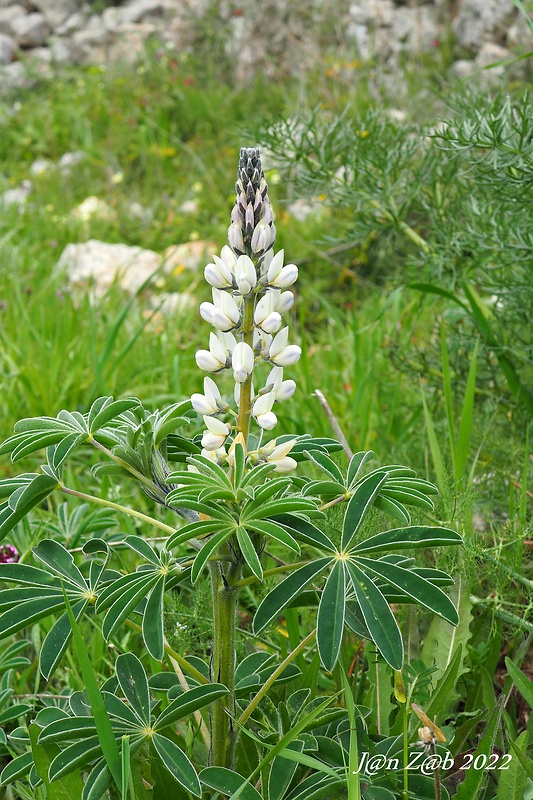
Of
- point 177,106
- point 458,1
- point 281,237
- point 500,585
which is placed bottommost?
point 500,585

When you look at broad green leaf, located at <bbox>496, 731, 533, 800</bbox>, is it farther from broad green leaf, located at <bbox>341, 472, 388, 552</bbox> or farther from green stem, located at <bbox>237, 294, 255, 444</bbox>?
green stem, located at <bbox>237, 294, 255, 444</bbox>

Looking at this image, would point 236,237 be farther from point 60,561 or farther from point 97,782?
point 97,782

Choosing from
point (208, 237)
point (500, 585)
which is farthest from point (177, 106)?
point (500, 585)

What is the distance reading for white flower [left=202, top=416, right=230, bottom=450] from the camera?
104cm

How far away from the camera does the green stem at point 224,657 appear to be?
3.54 feet

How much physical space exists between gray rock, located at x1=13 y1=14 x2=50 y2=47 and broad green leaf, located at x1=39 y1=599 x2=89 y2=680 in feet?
31.2

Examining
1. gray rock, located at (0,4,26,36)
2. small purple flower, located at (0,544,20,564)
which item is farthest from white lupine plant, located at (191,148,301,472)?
gray rock, located at (0,4,26,36)

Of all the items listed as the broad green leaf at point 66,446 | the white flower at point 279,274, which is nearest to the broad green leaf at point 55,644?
the broad green leaf at point 66,446

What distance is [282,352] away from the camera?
109 cm

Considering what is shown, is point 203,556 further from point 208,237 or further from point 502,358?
point 208,237

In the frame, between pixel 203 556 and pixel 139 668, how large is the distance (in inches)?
12.1

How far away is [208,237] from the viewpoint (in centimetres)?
532

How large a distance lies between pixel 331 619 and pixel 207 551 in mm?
171

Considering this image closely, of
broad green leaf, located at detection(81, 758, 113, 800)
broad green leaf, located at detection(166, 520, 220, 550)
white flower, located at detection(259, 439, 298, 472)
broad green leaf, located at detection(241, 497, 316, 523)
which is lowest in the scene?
broad green leaf, located at detection(81, 758, 113, 800)
